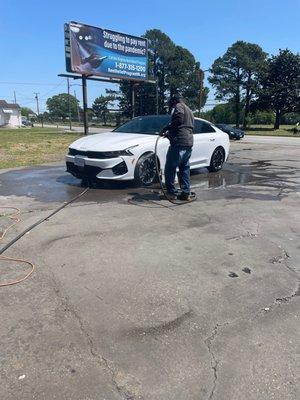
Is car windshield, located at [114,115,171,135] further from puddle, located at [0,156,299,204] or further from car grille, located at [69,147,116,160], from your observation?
car grille, located at [69,147,116,160]

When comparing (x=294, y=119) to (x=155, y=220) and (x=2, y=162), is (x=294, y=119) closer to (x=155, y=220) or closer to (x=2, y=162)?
(x=2, y=162)

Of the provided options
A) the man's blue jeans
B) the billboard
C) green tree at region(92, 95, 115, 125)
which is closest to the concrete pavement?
the man's blue jeans

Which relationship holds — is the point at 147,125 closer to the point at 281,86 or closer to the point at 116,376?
the point at 116,376

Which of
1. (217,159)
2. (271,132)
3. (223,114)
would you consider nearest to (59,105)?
(223,114)

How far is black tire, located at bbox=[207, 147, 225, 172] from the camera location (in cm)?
1047

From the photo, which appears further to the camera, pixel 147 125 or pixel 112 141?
pixel 147 125

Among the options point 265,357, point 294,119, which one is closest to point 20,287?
point 265,357

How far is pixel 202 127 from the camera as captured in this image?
33.0 feet

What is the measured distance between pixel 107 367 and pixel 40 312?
92 cm

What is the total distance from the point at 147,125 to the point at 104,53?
19920mm

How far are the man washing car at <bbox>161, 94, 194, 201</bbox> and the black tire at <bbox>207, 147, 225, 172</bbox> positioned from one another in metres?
3.14

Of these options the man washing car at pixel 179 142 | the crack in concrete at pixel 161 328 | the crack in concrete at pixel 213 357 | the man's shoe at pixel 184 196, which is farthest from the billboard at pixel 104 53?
the crack in concrete at pixel 213 357

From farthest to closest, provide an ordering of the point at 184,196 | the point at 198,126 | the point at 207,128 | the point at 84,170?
the point at 207,128 < the point at 198,126 < the point at 84,170 < the point at 184,196

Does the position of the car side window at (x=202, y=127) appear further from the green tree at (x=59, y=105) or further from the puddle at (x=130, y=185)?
the green tree at (x=59, y=105)
